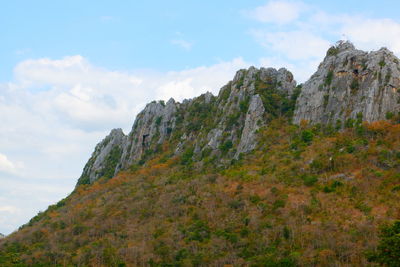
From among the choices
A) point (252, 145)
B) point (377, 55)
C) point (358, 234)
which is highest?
point (377, 55)

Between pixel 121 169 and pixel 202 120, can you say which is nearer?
pixel 202 120

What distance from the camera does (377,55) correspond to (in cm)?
6512

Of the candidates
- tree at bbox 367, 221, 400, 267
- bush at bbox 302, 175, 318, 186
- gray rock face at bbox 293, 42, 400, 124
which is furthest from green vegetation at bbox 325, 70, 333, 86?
tree at bbox 367, 221, 400, 267

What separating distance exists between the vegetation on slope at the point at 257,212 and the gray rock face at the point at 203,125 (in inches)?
152

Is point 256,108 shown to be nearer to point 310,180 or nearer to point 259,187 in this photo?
point 259,187

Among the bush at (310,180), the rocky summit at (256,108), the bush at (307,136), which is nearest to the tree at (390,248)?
the bush at (310,180)

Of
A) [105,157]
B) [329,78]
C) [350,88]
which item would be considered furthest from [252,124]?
[105,157]

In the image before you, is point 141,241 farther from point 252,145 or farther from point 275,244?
point 252,145

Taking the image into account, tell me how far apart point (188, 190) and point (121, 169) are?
34.8 m

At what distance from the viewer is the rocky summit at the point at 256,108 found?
207ft

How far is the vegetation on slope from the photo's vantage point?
46.0m

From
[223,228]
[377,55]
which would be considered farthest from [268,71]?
[223,228]

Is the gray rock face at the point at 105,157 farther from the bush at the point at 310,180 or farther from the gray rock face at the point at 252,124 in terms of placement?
the bush at the point at 310,180

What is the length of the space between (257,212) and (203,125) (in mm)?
36212
